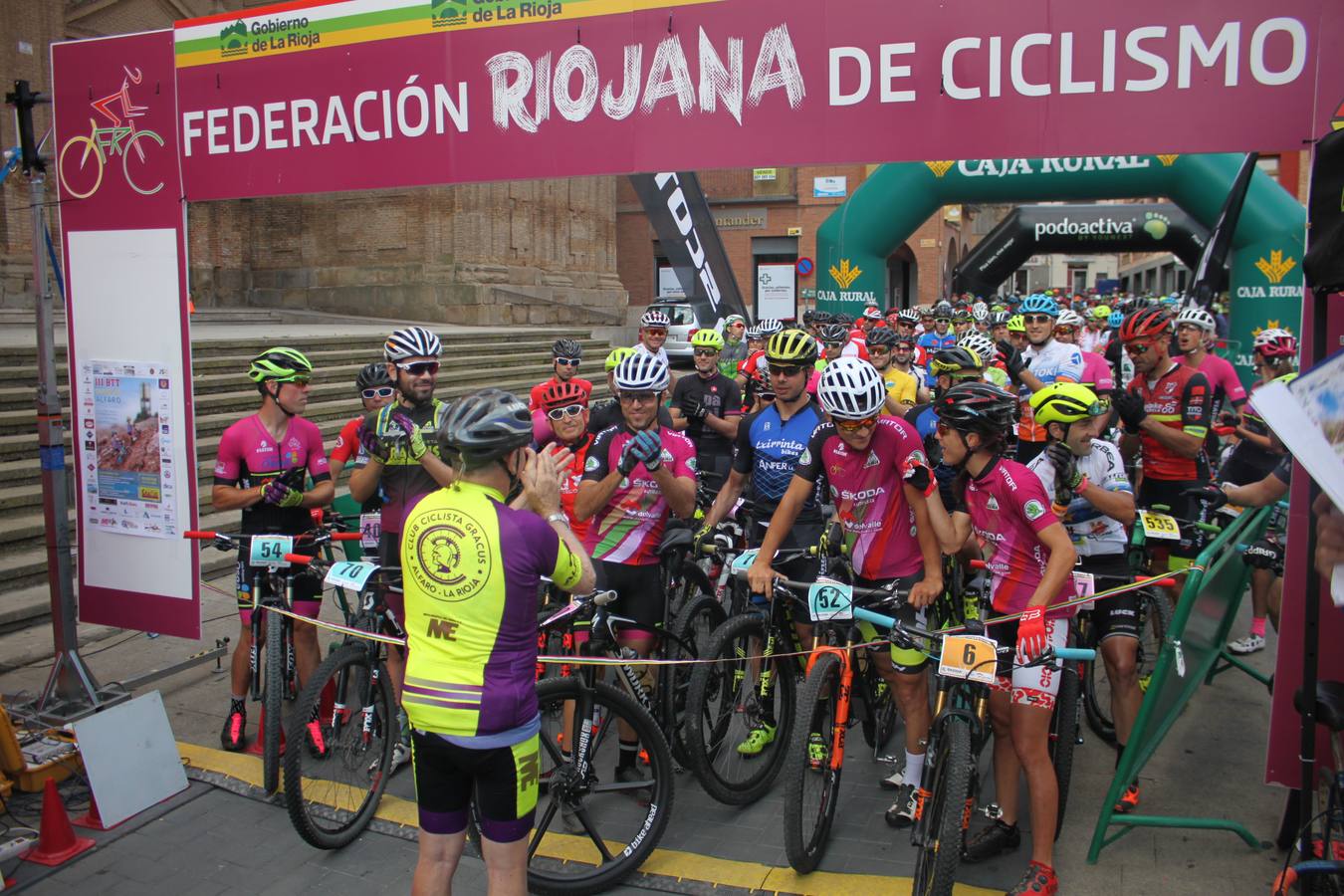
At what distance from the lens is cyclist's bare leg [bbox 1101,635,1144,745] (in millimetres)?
4742

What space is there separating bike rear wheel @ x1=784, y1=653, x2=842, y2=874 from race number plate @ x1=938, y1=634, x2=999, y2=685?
584mm

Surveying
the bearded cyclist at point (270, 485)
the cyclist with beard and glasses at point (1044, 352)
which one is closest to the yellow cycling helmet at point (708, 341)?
the cyclist with beard and glasses at point (1044, 352)

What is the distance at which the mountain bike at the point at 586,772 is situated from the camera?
411 cm

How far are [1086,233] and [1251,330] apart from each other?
35.7 ft

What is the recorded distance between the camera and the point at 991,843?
4.23m

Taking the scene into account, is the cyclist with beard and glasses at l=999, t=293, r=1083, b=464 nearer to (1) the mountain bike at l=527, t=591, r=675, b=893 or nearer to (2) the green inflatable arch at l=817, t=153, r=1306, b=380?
(2) the green inflatable arch at l=817, t=153, r=1306, b=380

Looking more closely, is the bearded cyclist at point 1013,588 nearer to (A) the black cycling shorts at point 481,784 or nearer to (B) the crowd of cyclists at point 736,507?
(B) the crowd of cyclists at point 736,507

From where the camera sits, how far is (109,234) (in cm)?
587

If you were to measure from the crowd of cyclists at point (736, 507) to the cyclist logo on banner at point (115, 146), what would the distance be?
1.46 meters

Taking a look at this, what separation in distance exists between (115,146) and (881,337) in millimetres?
5973

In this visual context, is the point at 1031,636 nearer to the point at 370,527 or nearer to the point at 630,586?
the point at 630,586

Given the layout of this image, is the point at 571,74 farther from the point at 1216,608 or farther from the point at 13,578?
the point at 13,578

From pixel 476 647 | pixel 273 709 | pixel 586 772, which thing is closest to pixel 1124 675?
pixel 586 772

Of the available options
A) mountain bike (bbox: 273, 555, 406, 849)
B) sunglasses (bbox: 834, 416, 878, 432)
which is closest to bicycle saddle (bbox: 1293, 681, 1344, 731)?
sunglasses (bbox: 834, 416, 878, 432)
